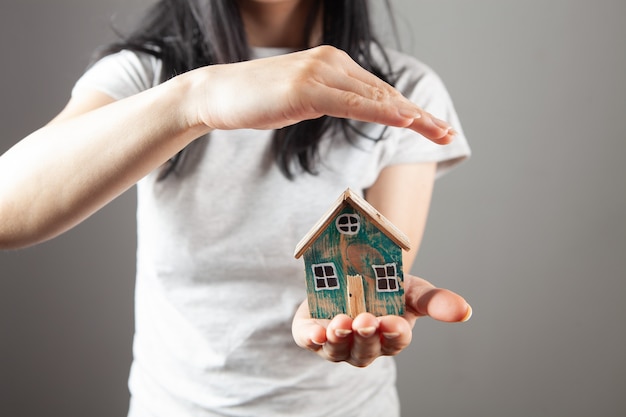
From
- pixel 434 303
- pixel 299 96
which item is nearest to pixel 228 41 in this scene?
pixel 299 96

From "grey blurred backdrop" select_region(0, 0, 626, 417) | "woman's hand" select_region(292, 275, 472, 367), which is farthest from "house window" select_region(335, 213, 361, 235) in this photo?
"grey blurred backdrop" select_region(0, 0, 626, 417)

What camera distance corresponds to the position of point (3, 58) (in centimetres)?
134

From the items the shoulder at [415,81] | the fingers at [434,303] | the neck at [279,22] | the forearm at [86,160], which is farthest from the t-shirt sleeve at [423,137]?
the forearm at [86,160]

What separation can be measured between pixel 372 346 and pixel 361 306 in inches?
5.0

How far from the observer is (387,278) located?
2.32ft

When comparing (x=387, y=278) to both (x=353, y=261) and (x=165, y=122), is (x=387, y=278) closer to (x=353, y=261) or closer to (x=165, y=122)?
(x=353, y=261)

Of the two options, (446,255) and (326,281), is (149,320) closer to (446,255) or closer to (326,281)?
(326,281)

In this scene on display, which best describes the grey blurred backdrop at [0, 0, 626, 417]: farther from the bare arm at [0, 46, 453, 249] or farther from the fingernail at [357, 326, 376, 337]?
the fingernail at [357, 326, 376, 337]

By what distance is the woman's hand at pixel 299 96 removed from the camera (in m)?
0.58

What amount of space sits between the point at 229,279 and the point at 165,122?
0.38 metres

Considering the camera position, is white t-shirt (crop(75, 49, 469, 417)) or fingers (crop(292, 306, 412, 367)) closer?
fingers (crop(292, 306, 412, 367))

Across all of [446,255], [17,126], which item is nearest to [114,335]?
[17,126]

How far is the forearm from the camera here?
67 centimetres

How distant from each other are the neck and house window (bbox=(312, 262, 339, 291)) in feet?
1.58
